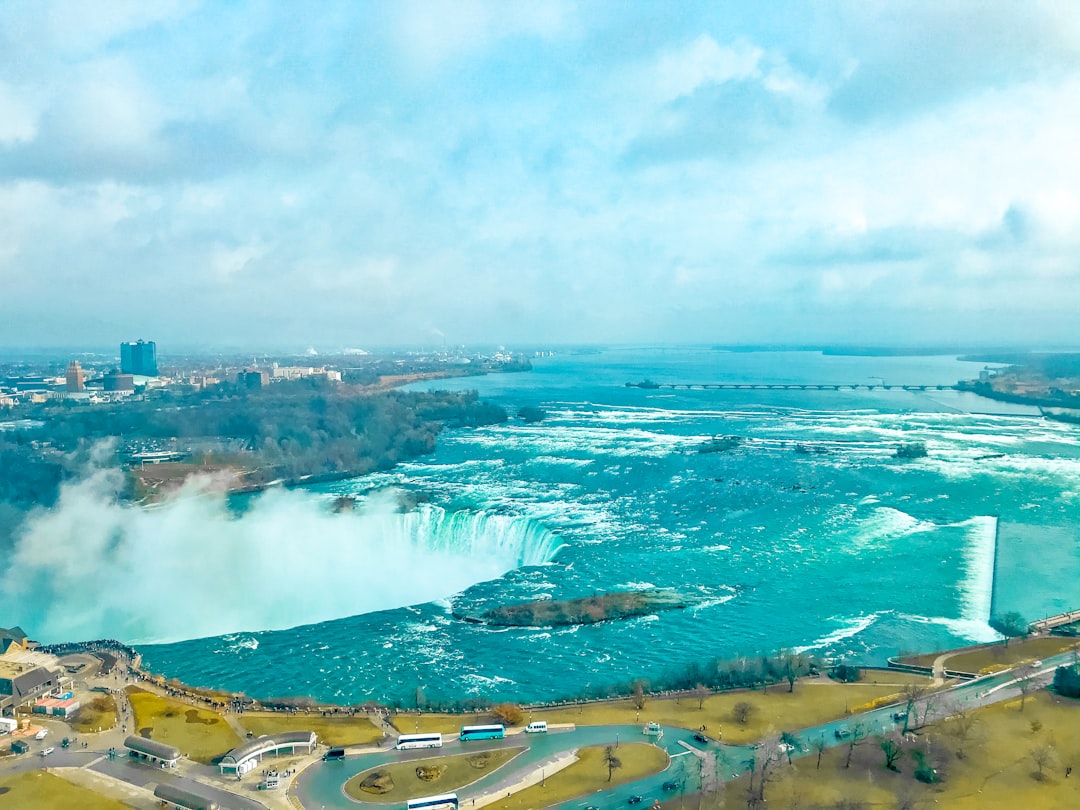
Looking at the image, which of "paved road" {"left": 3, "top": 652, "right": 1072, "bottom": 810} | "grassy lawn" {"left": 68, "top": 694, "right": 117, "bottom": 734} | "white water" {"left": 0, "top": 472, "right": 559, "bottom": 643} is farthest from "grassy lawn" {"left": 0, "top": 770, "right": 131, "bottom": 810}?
"white water" {"left": 0, "top": 472, "right": 559, "bottom": 643}

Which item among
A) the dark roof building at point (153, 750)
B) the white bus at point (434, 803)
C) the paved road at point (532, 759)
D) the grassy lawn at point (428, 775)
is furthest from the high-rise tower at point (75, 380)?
the white bus at point (434, 803)

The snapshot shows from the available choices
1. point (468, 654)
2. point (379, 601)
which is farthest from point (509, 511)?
point (468, 654)

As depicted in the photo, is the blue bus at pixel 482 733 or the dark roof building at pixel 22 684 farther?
the dark roof building at pixel 22 684

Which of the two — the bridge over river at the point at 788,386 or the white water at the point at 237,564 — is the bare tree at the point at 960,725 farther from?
the bridge over river at the point at 788,386

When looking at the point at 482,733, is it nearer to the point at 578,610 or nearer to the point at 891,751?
the point at 891,751

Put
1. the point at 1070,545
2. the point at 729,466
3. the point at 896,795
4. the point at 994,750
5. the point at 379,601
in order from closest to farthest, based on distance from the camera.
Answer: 1. the point at 896,795
2. the point at 994,750
3. the point at 379,601
4. the point at 1070,545
5. the point at 729,466

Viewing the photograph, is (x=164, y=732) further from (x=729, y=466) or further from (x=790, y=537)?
(x=729, y=466)
